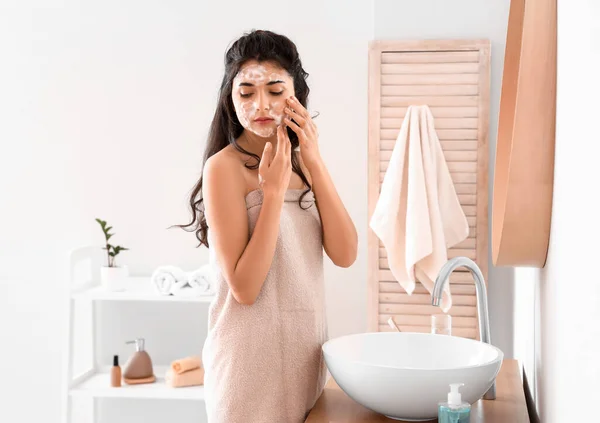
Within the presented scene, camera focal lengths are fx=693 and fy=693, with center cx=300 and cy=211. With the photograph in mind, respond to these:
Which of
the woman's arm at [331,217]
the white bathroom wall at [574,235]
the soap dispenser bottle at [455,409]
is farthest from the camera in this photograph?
the woman's arm at [331,217]

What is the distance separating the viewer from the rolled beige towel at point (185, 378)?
96.0 inches

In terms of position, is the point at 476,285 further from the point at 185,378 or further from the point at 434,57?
the point at 185,378

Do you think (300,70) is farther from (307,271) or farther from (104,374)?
(104,374)

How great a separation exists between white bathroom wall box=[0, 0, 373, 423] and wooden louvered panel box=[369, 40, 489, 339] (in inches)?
10.3

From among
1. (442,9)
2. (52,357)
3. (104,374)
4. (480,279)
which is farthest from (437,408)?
(52,357)

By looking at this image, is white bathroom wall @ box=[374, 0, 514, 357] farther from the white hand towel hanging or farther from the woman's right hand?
the woman's right hand

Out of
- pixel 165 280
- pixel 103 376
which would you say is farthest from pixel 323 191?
pixel 103 376

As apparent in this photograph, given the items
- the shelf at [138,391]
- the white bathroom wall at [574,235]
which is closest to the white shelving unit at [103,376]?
the shelf at [138,391]

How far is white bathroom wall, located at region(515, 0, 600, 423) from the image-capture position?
69 centimetres

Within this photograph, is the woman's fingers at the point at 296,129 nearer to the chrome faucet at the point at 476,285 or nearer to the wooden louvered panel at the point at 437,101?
the chrome faucet at the point at 476,285

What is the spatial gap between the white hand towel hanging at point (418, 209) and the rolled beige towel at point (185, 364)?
2.56 ft

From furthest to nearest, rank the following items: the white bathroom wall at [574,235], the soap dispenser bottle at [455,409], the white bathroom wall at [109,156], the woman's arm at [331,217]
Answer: the white bathroom wall at [109,156], the woman's arm at [331,217], the soap dispenser bottle at [455,409], the white bathroom wall at [574,235]

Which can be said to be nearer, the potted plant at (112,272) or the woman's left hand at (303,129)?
the woman's left hand at (303,129)

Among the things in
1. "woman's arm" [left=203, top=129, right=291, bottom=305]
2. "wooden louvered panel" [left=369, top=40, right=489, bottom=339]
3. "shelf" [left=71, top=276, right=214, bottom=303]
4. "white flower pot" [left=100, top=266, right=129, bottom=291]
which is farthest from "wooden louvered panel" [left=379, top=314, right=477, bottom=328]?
"woman's arm" [left=203, top=129, right=291, bottom=305]
